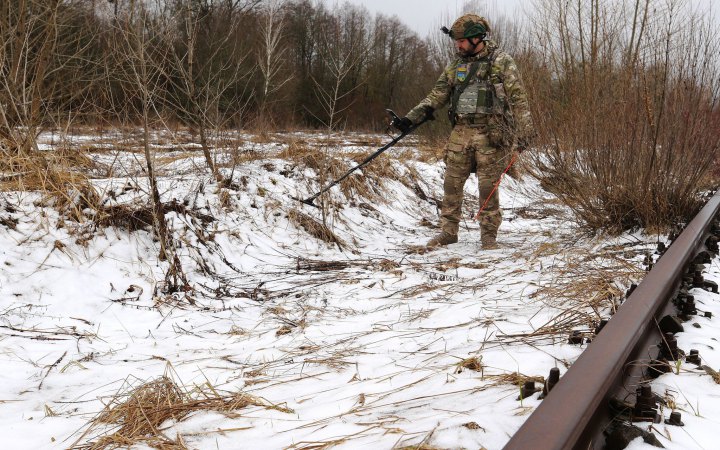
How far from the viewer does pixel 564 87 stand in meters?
5.47

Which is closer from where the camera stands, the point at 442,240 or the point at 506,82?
the point at 506,82

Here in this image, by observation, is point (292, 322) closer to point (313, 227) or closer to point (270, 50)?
point (313, 227)

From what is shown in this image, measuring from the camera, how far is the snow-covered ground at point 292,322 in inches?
71.7

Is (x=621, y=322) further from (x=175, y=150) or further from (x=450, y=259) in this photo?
(x=175, y=150)

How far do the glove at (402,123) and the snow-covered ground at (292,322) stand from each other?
1.32 metres

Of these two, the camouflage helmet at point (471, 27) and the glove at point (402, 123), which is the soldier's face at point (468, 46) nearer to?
the camouflage helmet at point (471, 27)

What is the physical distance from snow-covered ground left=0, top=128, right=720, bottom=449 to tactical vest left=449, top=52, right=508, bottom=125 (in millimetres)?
1391

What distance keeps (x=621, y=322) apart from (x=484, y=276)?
2234 mm

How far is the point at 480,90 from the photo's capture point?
17.1ft

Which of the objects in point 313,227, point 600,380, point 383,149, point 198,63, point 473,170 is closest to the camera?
point 600,380

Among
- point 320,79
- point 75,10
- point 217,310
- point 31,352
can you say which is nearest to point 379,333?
point 217,310

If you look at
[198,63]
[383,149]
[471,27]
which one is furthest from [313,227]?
[198,63]

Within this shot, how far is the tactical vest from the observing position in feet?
16.9

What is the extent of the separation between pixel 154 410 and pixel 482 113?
4.13 meters
